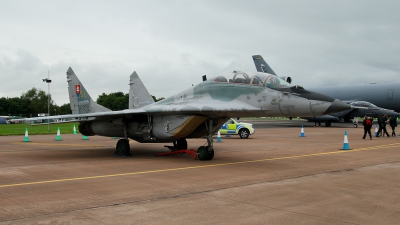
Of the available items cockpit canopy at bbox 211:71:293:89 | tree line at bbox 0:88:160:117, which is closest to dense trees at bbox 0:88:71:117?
tree line at bbox 0:88:160:117

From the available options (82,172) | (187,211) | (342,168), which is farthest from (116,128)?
(187,211)

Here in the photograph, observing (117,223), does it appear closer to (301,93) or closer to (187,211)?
(187,211)

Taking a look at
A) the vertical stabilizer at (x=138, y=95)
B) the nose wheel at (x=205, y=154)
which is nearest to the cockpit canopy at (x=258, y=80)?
the nose wheel at (x=205, y=154)

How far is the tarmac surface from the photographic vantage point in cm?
552

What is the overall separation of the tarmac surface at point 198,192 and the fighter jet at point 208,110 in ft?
3.95

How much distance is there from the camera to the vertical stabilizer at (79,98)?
54.1 feet

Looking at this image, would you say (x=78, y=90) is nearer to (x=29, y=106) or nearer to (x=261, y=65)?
(x=261, y=65)

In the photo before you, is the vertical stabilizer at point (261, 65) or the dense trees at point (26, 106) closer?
the vertical stabilizer at point (261, 65)

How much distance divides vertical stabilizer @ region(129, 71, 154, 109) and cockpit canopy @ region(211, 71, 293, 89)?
18.6ft

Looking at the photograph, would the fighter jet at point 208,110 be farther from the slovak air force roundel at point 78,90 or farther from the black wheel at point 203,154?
the slovak air force roundel at point 78,90

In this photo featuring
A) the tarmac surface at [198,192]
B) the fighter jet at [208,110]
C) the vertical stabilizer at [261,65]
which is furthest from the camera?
the vertical stabilizer at [261,65]

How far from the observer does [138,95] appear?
55.8 ft

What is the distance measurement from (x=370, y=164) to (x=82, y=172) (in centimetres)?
841

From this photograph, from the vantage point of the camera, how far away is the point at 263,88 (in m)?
11.3
